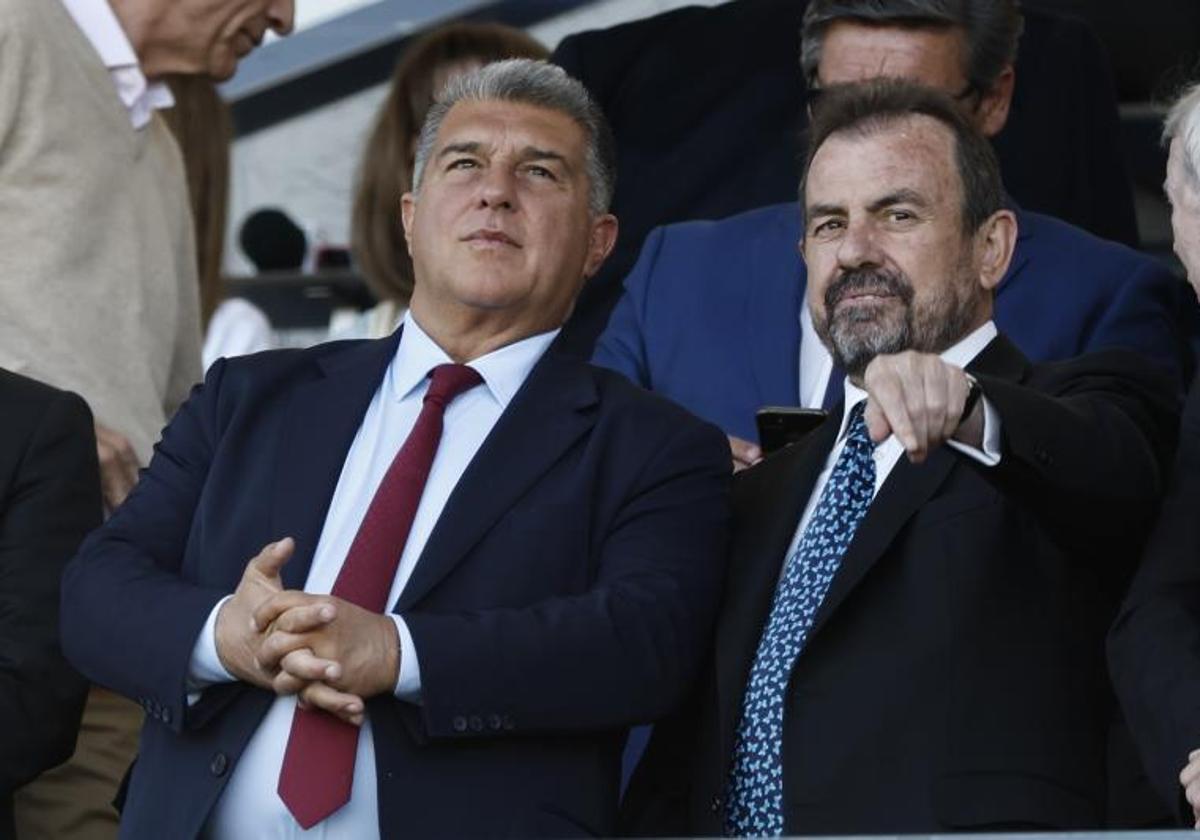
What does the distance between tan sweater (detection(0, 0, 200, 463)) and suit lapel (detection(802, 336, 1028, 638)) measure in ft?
4.44

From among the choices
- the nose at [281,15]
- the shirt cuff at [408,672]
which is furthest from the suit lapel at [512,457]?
the nose at [281,15]

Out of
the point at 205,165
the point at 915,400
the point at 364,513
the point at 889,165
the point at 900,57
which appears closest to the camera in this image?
the point at 915,400

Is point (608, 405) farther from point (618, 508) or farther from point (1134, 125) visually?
point (1134, 125)

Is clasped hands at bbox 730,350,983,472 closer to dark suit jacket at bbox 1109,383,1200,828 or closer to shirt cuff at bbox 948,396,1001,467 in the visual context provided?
shirt cuff at bbox 948,396,1001,467

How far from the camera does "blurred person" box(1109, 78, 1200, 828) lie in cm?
311

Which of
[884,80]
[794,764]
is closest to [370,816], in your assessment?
[794,764]

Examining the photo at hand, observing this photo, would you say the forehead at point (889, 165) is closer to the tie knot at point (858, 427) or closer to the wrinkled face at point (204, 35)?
the tie knot at point (858, 427)

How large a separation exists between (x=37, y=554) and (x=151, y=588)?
1.25 feet

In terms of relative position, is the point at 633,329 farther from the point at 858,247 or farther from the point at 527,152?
the point at 858,247

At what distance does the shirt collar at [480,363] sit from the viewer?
3.70 m

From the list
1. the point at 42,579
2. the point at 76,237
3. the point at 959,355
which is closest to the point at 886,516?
the point at 959,355

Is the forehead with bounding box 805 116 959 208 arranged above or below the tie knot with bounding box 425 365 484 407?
above

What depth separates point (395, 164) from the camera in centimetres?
523

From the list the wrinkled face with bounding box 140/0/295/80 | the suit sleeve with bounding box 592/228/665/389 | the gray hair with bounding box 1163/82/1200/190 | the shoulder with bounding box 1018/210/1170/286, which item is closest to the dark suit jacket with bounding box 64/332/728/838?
the suit sleeve with bounding box 592/228/665/389
